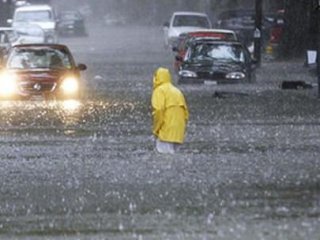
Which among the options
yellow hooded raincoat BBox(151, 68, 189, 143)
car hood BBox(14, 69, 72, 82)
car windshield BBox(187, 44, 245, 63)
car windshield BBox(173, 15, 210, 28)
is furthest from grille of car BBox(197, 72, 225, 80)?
car windshield BBox(173, 15, 210, 28)

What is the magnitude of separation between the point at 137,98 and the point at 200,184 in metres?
15.2

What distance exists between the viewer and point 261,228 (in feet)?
40.5

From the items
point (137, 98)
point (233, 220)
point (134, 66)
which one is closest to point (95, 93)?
point (137, 98)

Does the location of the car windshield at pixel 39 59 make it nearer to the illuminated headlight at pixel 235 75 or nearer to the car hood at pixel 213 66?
the car hood at pixel 213 66

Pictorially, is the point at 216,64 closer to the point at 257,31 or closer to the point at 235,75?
the point at 235,75

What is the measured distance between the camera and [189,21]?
58.5 m

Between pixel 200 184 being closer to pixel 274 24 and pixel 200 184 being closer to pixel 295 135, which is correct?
pixel 295 135

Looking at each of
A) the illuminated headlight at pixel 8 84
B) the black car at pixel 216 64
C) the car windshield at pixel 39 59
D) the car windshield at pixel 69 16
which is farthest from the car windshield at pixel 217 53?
the car windshield at pixel 69 16

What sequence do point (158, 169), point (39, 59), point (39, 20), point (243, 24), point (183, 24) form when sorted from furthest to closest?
1. point (39, 20)
2. point (183, 24)
3. point (243, 24)
4. point (39, 59)
5. point (158, 169)

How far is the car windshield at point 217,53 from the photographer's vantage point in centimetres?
3512

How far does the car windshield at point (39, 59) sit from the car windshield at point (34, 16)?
33.1m

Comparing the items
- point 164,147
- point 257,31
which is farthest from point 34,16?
point 164,147

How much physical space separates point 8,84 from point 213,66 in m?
6.95

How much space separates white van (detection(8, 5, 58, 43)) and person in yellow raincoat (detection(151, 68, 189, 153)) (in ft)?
138
